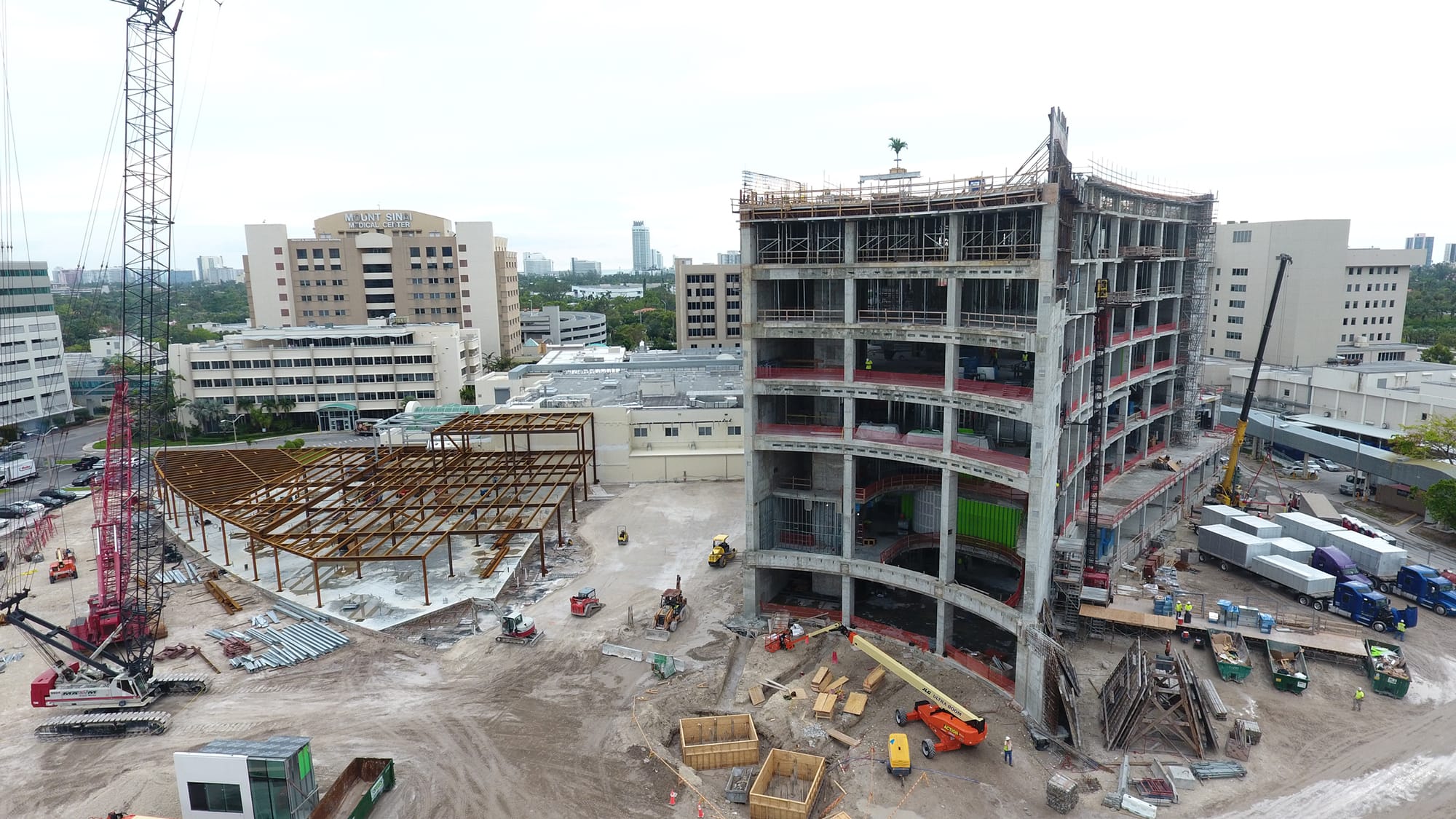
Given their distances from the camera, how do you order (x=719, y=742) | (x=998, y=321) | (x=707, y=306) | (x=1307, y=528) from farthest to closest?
(x=707, y=306)
(x=1307, y=528)
(x=998, y=321)
(x=719, y=742)

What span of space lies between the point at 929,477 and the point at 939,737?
1379 cm

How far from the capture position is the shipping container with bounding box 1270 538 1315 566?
155 feet

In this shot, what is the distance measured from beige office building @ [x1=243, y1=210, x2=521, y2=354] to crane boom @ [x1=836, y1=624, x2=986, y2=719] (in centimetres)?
10883

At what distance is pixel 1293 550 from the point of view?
47062 mm

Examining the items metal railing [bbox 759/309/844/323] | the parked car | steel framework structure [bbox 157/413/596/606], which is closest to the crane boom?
metal railing [bbox 759/309/844/323]

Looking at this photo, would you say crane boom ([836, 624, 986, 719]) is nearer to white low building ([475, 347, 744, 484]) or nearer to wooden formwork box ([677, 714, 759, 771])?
wooden formwork box ([677, 714, 759, 771])

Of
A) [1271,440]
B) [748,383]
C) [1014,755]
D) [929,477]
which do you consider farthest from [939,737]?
[1271,440]

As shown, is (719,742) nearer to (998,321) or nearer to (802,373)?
(802,373)

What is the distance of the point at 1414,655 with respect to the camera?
38.8 metres

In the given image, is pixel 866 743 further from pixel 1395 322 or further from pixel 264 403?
pixel 1395 322

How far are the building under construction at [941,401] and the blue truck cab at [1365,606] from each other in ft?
35.7

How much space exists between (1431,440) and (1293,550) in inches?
893

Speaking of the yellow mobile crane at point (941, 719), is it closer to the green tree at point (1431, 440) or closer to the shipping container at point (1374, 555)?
the shipping container at point (1374, 555)

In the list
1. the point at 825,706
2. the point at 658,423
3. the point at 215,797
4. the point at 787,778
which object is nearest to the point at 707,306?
the point at 658,423
